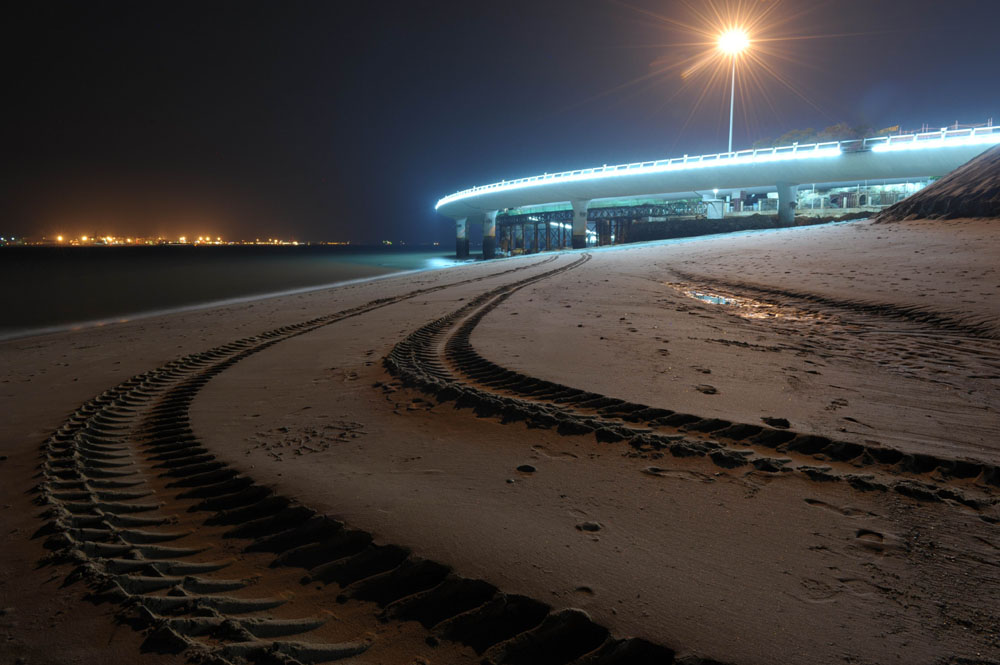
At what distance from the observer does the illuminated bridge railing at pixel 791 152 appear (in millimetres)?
31219

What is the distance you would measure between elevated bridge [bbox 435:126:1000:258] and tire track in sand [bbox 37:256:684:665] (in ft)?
139

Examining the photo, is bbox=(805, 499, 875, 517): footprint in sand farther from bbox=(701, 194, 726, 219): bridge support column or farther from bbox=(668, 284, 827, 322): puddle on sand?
bbox=(701, 194, 726, 219): bridge support column

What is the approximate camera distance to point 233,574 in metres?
2.28

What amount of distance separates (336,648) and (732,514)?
1983 mm

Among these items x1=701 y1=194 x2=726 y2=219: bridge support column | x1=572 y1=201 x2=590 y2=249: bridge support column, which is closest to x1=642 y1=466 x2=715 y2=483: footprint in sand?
x1=572 y1=201 x2=590 y2=249: bridge support column

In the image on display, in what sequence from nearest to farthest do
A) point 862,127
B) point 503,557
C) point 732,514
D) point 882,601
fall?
1. point 882,601
2. point 503,557
3. point 732,514
4. point 862,127

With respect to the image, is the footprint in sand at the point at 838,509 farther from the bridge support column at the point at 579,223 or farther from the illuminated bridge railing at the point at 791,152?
the bridge support column at the point at 579,223

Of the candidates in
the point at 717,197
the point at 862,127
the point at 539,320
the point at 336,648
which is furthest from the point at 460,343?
the point at 862,127

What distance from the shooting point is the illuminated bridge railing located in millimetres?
31219

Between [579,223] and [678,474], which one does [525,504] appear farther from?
[579,223]

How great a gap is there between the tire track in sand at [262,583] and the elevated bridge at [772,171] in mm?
42326

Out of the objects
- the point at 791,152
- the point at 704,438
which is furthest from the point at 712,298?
the point at 791,152

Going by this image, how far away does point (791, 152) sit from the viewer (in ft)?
121

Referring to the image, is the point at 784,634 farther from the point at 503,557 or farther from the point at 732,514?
the point at 503,557
